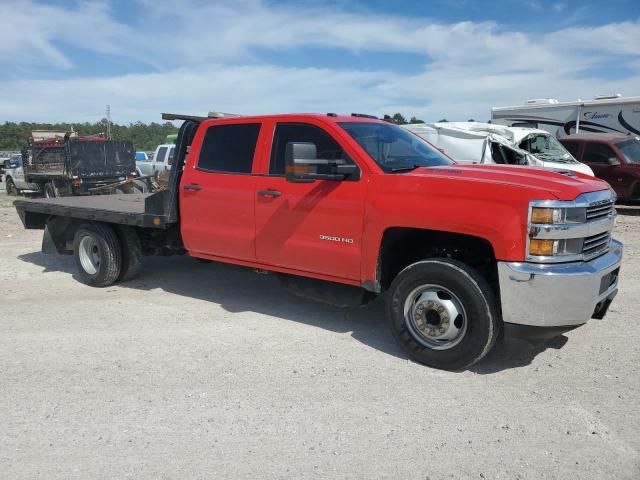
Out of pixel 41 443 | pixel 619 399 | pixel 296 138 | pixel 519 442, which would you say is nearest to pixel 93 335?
pixel 41 443

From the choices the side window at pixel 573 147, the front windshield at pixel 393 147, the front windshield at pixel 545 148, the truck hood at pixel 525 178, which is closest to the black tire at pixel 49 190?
the front windshield at pixel 545 148

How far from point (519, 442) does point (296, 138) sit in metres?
3.12

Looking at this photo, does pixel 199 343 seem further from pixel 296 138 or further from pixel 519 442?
pixel 519 442

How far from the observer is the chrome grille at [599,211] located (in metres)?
4.02

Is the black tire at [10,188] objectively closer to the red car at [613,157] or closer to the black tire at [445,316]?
the red car at [613,157]

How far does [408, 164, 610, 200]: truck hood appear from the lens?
3891 mm

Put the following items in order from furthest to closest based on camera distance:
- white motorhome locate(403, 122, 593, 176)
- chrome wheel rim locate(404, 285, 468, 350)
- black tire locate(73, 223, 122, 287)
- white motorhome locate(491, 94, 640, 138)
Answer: white motorhome locate(491, 94, 640, 138) → white motorhome locate(403, 122, 593, 176) → black tire locate(73, 223, 122, 287) → chrome wheel rim locate(404, 285, 468, 350)

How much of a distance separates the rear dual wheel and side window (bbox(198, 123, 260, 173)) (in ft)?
5.55

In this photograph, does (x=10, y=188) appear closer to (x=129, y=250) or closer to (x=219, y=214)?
Result: (x=129, y=250)

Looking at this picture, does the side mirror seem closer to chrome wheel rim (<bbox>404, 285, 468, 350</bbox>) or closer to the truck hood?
the truck hood

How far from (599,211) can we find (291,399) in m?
2.60

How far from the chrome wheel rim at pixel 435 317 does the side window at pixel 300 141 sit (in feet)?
4.24

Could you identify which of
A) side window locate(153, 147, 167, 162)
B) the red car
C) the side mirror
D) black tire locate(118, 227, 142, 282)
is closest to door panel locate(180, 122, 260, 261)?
the side mirror

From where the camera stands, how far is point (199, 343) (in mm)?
4961
